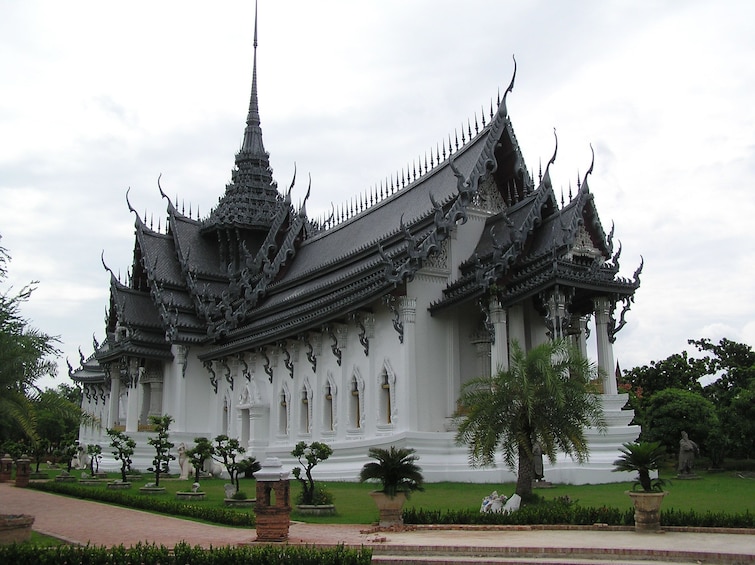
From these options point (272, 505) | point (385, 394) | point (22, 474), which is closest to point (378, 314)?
point (385, 394)

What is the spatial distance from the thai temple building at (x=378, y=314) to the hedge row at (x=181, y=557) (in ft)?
18.8

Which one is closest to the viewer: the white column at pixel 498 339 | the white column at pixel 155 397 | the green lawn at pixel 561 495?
the green lawn at pixel 561 495

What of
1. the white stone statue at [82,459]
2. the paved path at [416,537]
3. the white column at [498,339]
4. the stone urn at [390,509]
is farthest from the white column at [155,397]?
the stone urn at [390,509]

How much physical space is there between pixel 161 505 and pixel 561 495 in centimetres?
664

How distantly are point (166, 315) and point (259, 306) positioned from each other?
3.25m

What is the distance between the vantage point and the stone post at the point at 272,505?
31.7 feet

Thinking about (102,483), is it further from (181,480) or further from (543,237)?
(543,237)

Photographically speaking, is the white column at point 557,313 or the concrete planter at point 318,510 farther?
the white column at point 557,313

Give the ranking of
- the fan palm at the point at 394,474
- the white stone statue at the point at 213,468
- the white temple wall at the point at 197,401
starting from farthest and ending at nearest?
the white temple wall at the point at 197,401 < the white stone statue at the point at 213,468 < the fan palm at the point at 394,474

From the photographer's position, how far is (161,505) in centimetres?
1366

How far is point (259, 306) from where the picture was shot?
29.1 meters

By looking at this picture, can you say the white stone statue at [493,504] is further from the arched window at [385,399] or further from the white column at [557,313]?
the arched window at [385,399]

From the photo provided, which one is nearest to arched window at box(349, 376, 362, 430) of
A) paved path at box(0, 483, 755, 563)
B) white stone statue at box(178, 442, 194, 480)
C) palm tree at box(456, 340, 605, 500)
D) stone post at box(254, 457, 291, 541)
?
white stone statue at box(178, 442, 194, 480)

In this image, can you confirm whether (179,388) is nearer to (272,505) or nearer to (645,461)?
(272,505)
